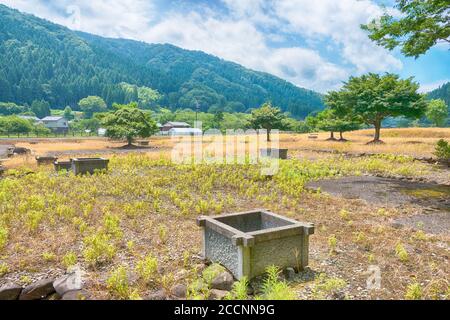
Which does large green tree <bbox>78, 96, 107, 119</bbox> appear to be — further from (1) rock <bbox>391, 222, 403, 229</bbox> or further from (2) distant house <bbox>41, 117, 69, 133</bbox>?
(1) rock <bbox>391, 222, 403, 229</bbox>

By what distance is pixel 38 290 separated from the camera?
16.2 feet

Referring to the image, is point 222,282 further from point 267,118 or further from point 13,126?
point 13,126

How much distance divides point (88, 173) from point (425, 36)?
16308mm

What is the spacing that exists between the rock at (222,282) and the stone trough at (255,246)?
18 cm

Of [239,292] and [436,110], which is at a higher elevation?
[436,110]

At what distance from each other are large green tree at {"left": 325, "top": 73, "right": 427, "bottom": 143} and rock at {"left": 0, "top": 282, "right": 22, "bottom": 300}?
3416 centimetres

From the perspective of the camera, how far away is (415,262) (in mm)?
5930

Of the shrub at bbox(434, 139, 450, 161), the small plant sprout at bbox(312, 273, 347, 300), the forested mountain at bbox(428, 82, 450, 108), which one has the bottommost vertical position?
the small plant sprout at bbox(312, 273, 347, 300)

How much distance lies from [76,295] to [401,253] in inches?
220

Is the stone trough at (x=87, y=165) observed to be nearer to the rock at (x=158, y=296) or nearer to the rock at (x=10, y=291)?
the rock at (x=10, y=291)

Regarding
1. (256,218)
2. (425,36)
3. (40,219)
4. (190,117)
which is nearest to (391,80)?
(425,36)

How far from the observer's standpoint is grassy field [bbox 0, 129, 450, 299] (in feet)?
16.9

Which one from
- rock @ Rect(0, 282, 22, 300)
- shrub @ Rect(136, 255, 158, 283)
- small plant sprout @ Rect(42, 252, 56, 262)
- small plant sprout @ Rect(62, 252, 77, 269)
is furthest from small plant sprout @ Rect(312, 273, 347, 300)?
small plant sprout @ Rect(42, 252, 56, 262)

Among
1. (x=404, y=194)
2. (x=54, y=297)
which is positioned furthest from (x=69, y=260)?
(x=404, y=194)
